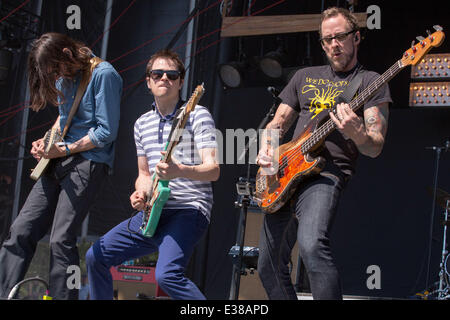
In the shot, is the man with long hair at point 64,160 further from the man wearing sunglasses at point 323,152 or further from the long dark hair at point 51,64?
the man wearing sunglasses at point 323,152

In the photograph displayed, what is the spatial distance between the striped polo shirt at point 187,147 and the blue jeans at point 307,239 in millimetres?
440

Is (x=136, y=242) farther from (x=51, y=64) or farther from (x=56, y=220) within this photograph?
(x=51, y=64)

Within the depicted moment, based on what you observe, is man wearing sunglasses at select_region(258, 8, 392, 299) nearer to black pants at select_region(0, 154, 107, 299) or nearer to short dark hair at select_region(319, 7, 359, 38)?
short dark hair at select_region(319, 7, 359, 38)

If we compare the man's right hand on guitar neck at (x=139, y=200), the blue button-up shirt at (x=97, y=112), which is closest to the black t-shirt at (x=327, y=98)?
the man's right hand on guitar neck at (x=139, y=200)

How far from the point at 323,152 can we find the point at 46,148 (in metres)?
Answer: 1.89

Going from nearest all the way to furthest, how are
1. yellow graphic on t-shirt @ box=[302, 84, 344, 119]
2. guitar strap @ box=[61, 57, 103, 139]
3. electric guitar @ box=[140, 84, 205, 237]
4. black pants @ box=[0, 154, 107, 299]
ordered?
electric guitar @ box=[140, 84, 205, 237]
yellow graphic on t-shirt @ box=[302, 84, 344, 119]
black pants @ box=[0, 154, 107, 299]
guitar strap @ box=[61, 57, 103, 139]

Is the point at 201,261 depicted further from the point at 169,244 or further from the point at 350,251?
the point at 169,244

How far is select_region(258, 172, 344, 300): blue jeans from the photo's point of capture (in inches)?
110

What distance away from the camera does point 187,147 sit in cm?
336

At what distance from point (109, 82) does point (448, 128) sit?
14.9 feet

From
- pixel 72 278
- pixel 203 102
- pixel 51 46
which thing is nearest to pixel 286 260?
pixel 72 278

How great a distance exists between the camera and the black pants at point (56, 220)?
3457mm

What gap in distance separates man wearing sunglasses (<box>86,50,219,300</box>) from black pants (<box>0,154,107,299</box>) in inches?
11.8

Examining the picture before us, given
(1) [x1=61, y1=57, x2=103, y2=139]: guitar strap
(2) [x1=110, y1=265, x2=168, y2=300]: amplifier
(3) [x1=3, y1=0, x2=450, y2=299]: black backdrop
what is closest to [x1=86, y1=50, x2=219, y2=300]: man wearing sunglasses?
(1) [x1=61, y1=57, x2=103, y2=139]: guitar strap
